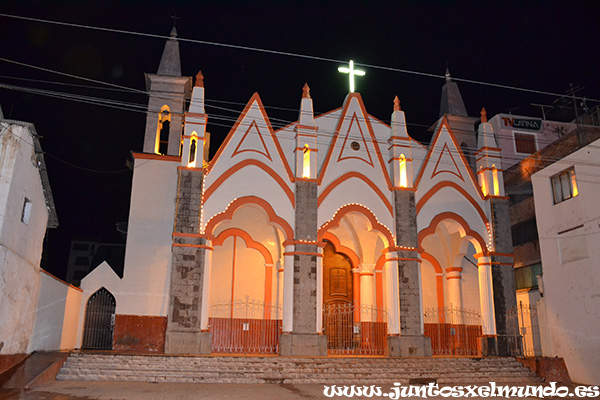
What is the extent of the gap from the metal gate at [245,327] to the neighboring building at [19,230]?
Result: 674cm

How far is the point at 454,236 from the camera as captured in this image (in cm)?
2262

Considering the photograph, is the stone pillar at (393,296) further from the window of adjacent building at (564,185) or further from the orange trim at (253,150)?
the window of adjacent building at (564,185)

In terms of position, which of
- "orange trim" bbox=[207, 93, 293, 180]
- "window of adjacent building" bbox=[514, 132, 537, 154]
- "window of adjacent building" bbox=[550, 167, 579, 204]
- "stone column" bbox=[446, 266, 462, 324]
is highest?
"window of adjacent building" bbox=[514, 132, 537, 154]

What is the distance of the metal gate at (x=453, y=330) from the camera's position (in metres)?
21.3

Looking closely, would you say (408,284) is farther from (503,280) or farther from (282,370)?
(282,370)

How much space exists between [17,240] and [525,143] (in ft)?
112

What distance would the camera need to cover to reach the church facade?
1814 cm

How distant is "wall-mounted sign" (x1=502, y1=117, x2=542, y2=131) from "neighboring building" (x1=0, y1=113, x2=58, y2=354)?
1276 inches

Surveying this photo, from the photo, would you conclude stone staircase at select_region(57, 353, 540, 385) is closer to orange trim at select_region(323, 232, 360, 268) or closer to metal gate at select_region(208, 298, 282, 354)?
metal gate at select_region(208, 298, 282, 354)

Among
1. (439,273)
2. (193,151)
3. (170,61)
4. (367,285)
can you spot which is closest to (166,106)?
(170,61)

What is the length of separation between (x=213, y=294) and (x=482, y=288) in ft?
34.2

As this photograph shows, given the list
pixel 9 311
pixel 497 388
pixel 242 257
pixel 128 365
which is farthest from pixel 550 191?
pixel 9 311

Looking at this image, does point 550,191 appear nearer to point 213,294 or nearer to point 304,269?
point 304,269

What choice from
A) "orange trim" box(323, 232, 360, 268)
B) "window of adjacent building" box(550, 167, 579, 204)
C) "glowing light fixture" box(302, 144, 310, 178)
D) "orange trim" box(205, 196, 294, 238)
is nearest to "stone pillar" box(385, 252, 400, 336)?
"orange trim" box(323, 232, 360, 268)
